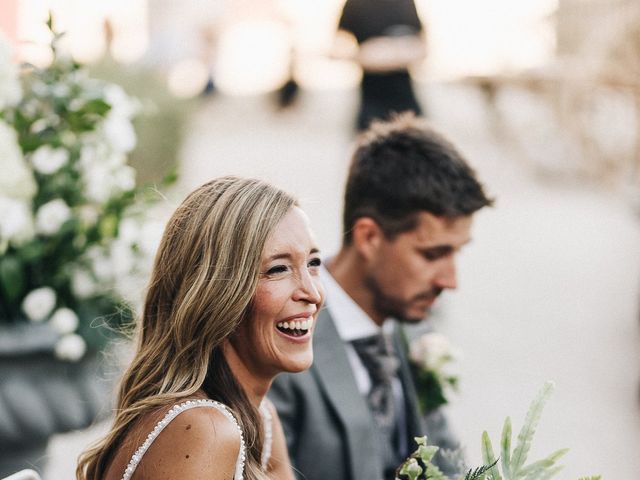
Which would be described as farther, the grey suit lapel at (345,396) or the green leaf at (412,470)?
the grey suit lapel at (345,396)

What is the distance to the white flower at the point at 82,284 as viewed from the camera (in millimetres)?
2770

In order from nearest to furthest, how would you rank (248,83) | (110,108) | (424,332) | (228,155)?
(110,108)
(424,332)
(228,155)
(248,83)

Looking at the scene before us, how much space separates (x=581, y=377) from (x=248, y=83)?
1181 cm

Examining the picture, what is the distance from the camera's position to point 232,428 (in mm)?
1734

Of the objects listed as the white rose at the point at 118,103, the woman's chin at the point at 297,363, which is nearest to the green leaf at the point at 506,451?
the woman's chin at the point at 297,363

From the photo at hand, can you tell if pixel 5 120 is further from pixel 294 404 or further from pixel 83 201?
pixel 294 404

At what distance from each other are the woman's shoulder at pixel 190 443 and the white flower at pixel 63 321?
991mm

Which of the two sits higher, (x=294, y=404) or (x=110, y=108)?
(x=110, y=108)

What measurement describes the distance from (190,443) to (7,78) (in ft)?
4.74

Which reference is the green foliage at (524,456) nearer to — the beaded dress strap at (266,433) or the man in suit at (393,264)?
the beaded dress strap at (266,433)

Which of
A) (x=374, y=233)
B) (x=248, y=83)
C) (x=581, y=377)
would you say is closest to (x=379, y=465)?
(x=374, y=233)

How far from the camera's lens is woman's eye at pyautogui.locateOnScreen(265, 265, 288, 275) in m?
1.84

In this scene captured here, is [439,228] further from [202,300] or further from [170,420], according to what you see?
[170,420]

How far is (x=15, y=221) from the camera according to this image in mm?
2646
